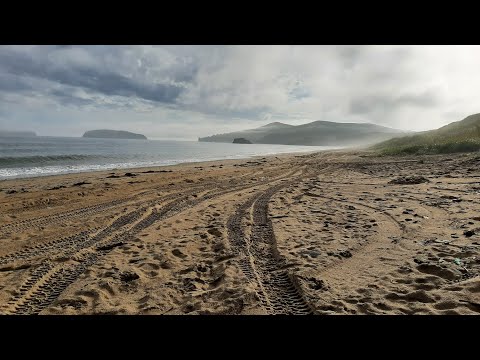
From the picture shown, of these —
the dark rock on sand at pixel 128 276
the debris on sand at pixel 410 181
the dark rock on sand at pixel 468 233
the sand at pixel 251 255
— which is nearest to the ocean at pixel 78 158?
the sand at pixel 251 255

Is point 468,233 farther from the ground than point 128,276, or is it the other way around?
point 468,233

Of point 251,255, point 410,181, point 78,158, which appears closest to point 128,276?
point 251,255

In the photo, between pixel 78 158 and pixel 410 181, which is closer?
pixel 410 181

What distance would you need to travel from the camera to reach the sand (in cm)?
378

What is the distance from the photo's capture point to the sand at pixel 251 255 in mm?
3783

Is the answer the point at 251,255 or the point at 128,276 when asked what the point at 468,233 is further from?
the point at 128,276

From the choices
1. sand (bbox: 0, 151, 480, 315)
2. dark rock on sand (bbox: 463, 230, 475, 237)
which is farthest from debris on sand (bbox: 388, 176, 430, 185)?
dark rock on sand (bbox: 463, 230, 475, 237)

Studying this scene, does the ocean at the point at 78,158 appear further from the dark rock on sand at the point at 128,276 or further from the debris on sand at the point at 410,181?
the debris on sand at the point at 410,181

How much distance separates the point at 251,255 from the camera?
5375 millimetres

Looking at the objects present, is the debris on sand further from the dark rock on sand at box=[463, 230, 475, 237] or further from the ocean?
the ocean

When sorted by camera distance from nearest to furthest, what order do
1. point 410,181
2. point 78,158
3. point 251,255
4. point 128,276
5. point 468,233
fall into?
point 128,276 → point 251,255 → point 468,233 → point 410,181 → point 78,158
